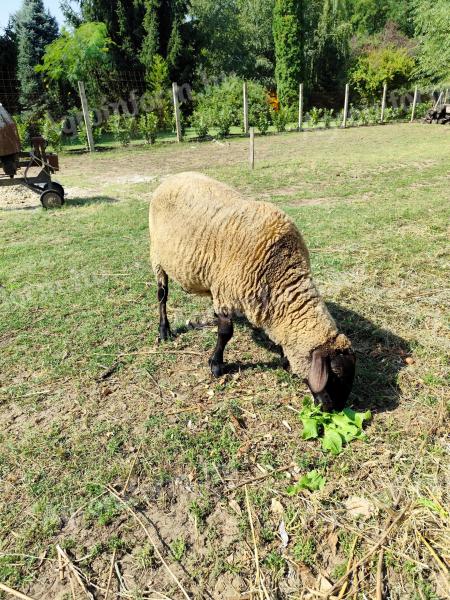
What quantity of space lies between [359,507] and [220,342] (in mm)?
1641

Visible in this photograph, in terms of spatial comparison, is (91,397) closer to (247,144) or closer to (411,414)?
(411,414)

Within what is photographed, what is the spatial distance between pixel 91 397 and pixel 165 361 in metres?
0.74

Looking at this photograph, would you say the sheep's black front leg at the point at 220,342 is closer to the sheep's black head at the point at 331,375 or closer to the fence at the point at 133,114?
the sheep's black head at the point at 331,375

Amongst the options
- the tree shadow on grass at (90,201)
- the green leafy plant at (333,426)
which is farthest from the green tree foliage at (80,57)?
the green leafy plant at (333,426)

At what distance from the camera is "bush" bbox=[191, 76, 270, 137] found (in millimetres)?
21359

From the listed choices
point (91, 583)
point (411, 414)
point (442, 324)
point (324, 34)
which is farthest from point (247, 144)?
point (324, 34)

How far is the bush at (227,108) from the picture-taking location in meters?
21.4

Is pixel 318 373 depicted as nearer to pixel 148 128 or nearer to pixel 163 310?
pixel 163 310

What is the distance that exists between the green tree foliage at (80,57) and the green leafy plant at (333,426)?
85.6ft

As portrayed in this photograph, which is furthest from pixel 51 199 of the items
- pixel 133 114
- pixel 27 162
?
pixel 133 114

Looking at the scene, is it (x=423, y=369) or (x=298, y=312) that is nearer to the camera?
(x=298, y=312)

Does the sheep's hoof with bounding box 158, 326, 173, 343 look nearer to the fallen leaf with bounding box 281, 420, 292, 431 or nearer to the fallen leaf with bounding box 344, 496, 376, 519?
the fallen leaf with bounding box 281, 420, 292, 431

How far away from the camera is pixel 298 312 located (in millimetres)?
3170

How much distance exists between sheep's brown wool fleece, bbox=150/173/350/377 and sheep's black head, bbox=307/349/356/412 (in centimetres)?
8
